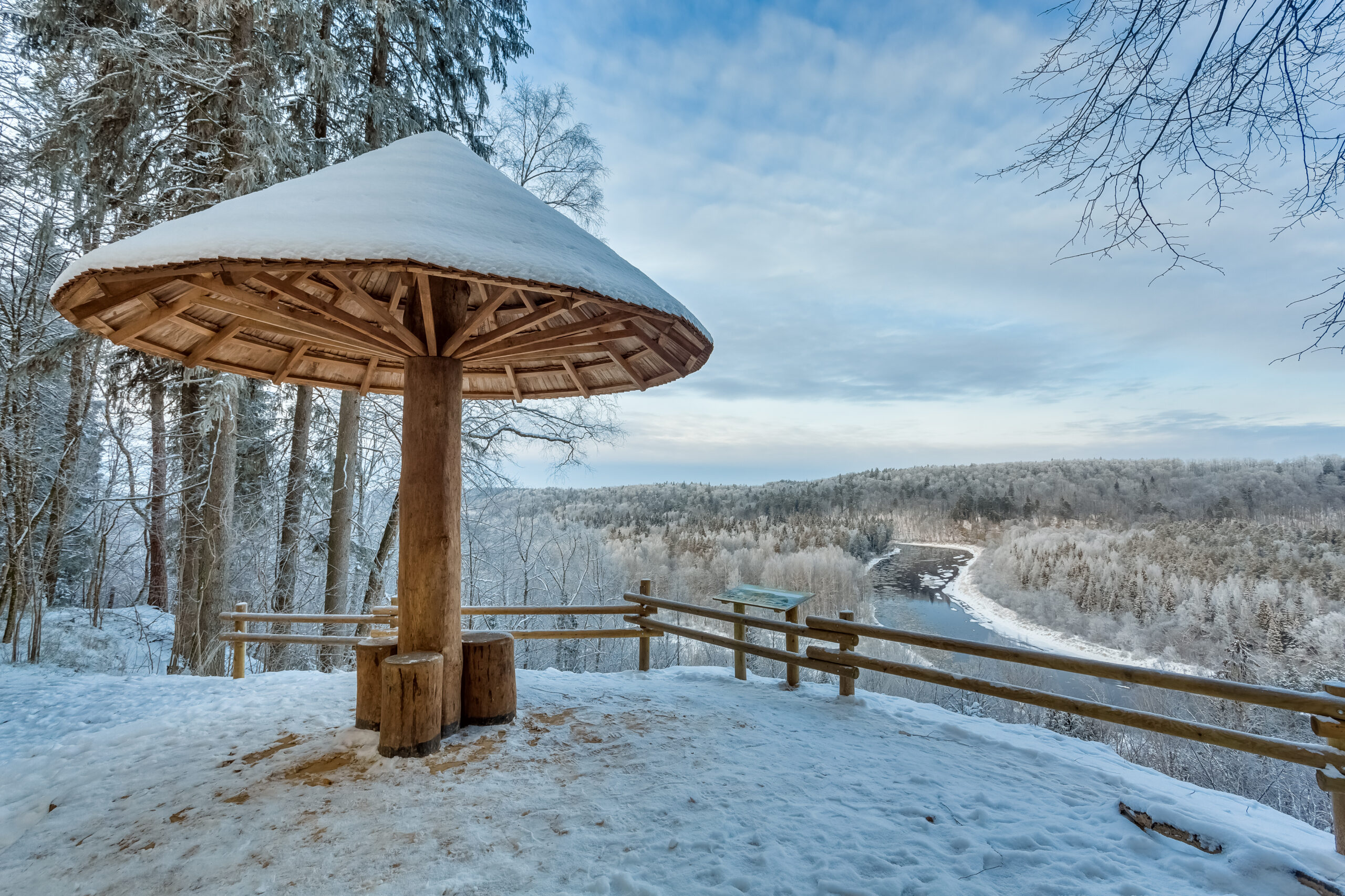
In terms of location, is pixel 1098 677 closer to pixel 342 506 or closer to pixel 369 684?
pixel 369 684

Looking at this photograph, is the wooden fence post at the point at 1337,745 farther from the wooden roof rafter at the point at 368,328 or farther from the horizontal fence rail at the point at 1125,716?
the wooden roof rafter at the point at 368,328

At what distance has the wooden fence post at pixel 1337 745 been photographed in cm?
304

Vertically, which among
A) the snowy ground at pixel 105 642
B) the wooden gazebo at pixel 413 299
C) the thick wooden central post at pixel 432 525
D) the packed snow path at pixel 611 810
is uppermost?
the wooden gazebo at pixel 413 299

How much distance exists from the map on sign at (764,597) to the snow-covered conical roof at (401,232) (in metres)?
3.22

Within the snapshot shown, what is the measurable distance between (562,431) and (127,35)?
26.3ft

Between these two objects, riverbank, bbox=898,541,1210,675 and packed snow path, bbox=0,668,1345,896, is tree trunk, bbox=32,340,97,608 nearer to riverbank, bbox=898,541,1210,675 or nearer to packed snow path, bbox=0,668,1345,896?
packed snow path, bbox=0,668,1345,896

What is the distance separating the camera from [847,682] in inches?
215

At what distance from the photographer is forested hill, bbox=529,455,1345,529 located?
13922 mm

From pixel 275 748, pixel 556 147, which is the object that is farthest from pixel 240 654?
pixel 556 147

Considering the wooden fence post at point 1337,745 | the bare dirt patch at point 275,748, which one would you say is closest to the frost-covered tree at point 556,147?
the bare dirt patch at point 275,748

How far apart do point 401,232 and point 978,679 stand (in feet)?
17.4

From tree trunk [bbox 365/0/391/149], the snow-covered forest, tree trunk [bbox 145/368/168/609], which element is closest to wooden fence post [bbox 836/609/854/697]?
the snow-covered forest

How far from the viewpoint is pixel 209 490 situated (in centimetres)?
769

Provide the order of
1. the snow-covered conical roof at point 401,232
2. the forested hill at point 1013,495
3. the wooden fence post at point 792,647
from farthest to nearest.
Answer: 1. the forested hill at point 1013,495
2. the wooden fence post at point 792,647
3. the snow-covered conical roof at point 401,232
